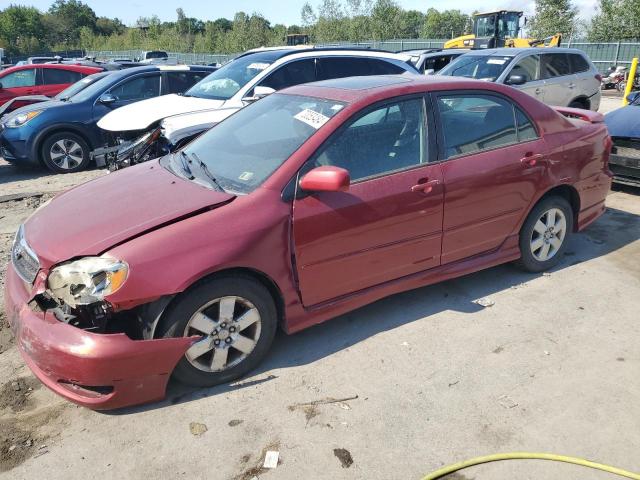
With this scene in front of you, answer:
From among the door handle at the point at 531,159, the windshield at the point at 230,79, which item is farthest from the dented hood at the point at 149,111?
the door handle at the point at 531,159

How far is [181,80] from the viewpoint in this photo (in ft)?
32.1

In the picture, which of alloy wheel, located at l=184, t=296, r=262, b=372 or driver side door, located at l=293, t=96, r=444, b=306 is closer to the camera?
alloy wheel, located at l=184, t=296, r=262, b=372

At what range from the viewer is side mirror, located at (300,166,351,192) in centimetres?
310

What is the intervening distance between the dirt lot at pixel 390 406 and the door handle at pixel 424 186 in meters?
0.96

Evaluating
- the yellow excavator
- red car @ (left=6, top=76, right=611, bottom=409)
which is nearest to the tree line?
the yellow excavator

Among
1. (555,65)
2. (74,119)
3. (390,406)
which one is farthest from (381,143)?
(555,65)

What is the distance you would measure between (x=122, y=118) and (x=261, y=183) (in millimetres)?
5350

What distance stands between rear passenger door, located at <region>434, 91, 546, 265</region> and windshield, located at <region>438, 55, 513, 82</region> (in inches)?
230

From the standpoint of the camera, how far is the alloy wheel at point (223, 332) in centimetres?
302

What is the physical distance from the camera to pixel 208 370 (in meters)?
3.13

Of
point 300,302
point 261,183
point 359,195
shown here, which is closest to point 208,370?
point 300,302

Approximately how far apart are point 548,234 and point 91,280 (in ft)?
11.9

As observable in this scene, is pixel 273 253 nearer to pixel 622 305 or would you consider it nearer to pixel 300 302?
pixel 300 302

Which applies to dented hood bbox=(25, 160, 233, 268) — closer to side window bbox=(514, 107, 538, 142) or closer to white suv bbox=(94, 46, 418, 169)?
side window bbox=(514, 107, 538, 142)
